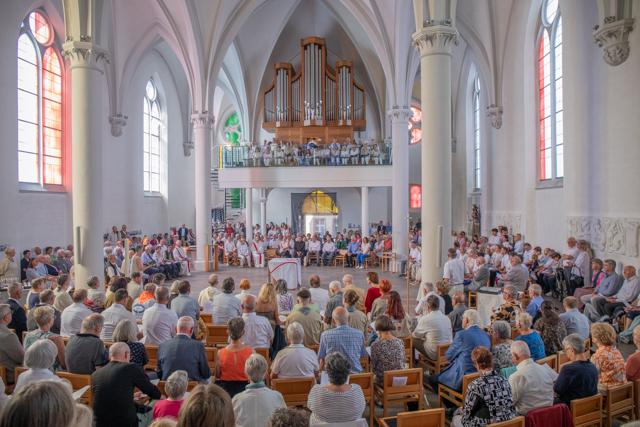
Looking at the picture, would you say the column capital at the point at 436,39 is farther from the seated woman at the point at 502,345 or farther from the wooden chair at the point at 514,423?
the wooden chair at the point at 514,423

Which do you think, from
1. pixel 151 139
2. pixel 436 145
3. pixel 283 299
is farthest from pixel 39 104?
pixel 436 145

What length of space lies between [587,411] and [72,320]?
5.32 meters

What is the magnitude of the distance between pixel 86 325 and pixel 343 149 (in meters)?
13.8

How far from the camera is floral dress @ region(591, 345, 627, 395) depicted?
159 inches

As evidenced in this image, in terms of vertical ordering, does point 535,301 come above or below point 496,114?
below

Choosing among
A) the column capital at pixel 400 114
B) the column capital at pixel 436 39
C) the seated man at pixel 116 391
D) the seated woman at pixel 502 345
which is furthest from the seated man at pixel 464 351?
the column capital at pixel 400 114

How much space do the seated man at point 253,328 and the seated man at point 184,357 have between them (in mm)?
910

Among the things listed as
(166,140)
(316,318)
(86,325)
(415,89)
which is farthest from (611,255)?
(166,140)

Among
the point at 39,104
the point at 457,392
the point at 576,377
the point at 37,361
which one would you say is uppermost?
the point at 39,104

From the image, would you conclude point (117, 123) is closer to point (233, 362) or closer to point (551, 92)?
point (551, 92)

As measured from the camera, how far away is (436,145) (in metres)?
8.23

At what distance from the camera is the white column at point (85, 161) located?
8258 millimetres

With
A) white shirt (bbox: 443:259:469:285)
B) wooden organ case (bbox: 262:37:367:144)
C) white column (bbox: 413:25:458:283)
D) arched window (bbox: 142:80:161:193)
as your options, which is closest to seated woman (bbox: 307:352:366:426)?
white column (bbox: 413:25:458:283)

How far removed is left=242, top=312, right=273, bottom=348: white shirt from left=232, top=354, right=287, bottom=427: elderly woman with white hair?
186cm
